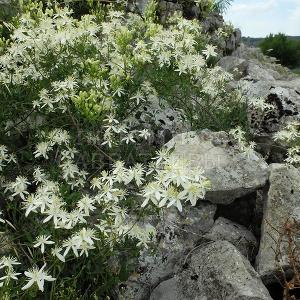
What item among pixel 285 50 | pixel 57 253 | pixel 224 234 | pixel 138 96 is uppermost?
pixel 138 96

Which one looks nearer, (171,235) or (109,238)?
(109,238)

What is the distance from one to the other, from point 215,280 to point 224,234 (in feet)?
2.22

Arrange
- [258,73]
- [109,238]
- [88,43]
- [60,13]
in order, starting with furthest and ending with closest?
[258,73] → [60,13] → [88,43] → [109,238]

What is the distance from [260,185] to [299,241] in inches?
22.4

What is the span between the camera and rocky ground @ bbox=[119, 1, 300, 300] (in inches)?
137

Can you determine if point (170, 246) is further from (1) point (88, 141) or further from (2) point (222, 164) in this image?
(1) point (88, 141)

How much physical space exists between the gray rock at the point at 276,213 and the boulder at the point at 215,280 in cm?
29

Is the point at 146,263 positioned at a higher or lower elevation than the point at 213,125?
lower

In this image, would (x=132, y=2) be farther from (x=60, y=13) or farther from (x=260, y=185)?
(x=260, y=185)

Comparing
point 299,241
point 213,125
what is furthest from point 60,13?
point 299,241

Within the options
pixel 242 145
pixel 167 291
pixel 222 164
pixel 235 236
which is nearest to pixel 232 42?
pixel 242 145

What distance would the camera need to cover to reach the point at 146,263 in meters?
3.78

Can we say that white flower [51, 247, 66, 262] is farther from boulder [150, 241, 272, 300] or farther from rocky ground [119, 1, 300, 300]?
boulder [150, 241, 272, 300]

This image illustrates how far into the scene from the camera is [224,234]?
13.3ft
